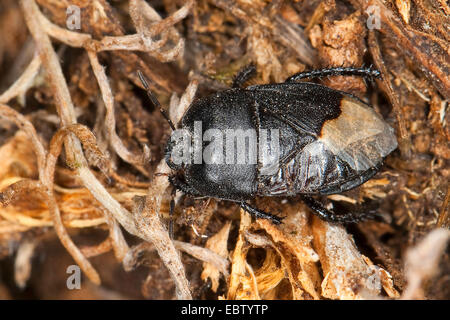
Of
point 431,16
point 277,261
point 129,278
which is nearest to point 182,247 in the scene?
point 277,261

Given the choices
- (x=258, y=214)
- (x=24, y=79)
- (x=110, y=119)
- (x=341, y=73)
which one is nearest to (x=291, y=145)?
(x=258, y=214)

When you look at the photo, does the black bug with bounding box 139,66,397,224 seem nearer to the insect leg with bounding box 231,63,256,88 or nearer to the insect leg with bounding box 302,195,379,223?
the insect leg with bounding box 302,195,379,223

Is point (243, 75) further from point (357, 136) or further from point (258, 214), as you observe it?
point (258, 214)

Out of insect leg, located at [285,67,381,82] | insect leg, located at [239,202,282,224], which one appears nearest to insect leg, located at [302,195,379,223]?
insect leg, located at [239,202,282,224]

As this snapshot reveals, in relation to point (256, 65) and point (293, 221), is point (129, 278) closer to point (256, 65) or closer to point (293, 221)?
point (293, 221)
